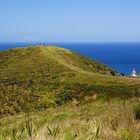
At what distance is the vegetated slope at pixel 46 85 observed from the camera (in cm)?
3453

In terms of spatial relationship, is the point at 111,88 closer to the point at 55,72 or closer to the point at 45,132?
the point at 55,72

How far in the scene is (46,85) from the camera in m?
38.9

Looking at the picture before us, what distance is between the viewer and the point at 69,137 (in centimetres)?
772

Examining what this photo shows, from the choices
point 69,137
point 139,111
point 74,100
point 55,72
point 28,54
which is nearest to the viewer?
point 69,137

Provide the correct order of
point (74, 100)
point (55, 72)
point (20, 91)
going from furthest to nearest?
point (55, 72)
point (20, 91)
point (74, 100)

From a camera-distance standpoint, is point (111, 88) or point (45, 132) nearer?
point (45, 132)

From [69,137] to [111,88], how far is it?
2812cm

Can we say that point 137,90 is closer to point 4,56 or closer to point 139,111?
point 139,111

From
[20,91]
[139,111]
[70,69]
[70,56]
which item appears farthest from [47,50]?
[139,111]

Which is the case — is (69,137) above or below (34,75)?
above

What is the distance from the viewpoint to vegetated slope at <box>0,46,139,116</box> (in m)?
34.5

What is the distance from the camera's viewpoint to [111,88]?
3562 cm

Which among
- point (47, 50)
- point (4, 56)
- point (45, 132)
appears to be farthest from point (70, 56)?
point (45, 132)

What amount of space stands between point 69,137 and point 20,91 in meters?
30.7
